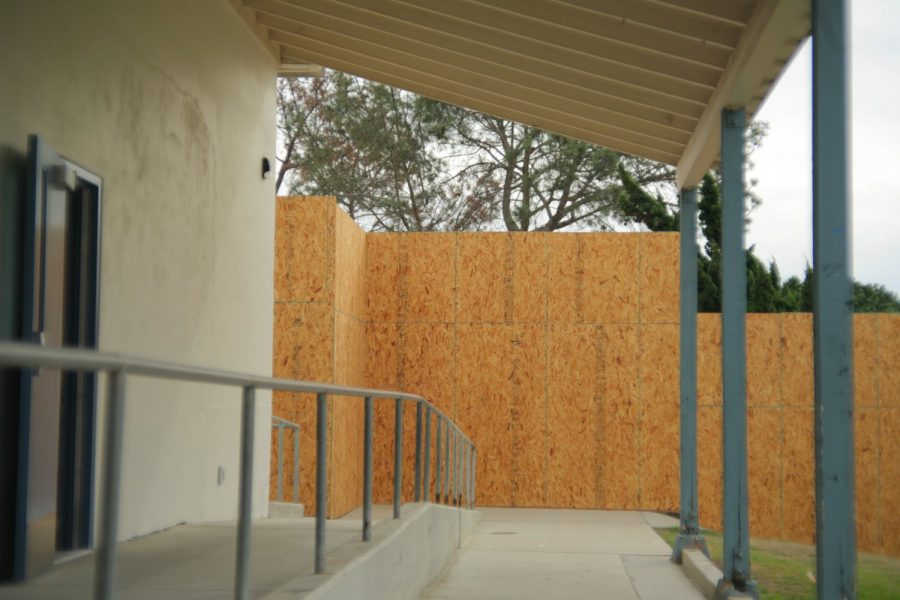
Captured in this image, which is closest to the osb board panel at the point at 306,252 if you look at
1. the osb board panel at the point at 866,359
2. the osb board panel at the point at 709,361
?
the osb board panel at the point at 709,361

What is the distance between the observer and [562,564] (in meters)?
8.56

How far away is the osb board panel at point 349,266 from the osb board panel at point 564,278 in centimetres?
254

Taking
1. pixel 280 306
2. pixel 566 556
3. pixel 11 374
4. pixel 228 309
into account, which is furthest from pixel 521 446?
pixel 11 374

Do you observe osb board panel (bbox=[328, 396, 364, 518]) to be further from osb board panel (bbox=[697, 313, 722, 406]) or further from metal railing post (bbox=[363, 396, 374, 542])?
metal railing post (bbox=[363, 396, 374, 542])

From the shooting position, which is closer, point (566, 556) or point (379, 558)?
point (379, 558)

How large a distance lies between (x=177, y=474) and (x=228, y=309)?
160cm

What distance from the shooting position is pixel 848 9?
4270 millimetres

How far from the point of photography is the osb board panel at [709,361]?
14.7m

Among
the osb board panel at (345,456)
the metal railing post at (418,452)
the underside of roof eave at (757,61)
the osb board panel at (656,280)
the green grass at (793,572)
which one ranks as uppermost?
the underside of roof eave at (757,61)

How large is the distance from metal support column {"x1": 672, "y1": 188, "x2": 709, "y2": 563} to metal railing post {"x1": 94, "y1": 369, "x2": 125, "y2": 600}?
7104 millimetres

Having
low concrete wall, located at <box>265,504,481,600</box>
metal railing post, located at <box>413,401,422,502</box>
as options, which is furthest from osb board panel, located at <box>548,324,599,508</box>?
metal railing post, located at <box>413,401,422,502</box>

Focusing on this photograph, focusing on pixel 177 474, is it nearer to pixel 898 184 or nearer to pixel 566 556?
pixel 566 556

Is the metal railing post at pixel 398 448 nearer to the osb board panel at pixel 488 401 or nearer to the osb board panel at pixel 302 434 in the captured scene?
the osb board panel at pixel 302 434

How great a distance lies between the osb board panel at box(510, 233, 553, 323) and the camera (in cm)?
1459
